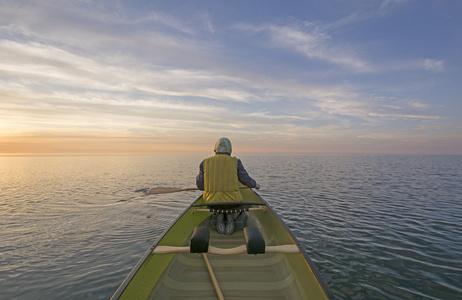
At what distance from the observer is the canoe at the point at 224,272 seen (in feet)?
11.3

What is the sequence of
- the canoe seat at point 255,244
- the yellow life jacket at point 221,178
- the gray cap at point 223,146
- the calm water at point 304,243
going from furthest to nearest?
the gray cap at point 223,146, the yellow life jacket at point 221,178, the calm water at point 304,243, the canoe seat at point 255,244

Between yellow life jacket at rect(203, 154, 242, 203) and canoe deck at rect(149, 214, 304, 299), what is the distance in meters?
A: 1.39

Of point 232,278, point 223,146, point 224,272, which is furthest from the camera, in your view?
point 223,146

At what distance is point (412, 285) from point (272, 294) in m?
3.40

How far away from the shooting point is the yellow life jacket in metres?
5.51

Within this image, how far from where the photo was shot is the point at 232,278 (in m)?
4.26

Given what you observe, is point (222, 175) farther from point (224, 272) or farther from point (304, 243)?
point (304, 243)

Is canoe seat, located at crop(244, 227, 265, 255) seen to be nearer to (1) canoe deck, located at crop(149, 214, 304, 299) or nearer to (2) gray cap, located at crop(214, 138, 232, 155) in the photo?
(1) canoe deck, located at crop(149, 214, 304, 299)

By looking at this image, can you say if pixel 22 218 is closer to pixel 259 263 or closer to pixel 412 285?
pixel 259 263

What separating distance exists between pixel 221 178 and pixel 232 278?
A: 2191mm

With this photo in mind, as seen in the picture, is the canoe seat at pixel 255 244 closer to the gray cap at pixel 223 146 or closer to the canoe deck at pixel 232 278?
the canoe deck at pixel 232 278

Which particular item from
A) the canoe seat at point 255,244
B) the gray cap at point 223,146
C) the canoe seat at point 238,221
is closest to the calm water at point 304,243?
the canoe seat at point 238,221

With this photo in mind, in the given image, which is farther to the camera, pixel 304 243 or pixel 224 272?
pixel 304 243

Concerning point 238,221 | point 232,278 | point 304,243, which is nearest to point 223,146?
point 238,221
